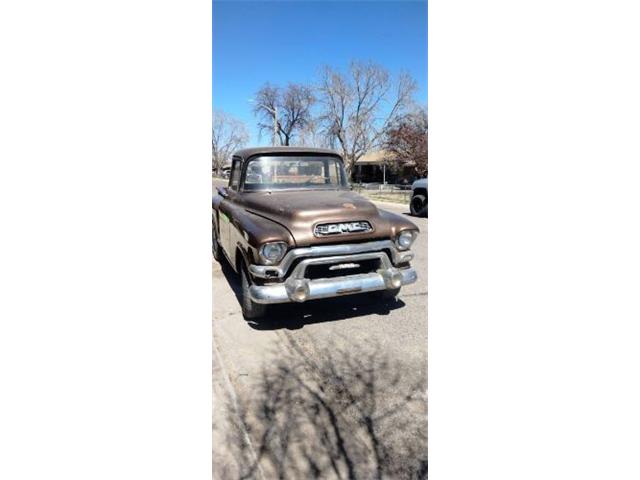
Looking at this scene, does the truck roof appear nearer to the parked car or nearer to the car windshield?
the car windshield

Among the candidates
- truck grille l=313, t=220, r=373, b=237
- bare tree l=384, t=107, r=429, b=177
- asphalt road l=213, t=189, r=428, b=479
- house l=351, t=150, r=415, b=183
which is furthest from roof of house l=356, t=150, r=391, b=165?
asphalt road l=213, t=189, r=428, b=479

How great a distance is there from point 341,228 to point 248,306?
0.88m

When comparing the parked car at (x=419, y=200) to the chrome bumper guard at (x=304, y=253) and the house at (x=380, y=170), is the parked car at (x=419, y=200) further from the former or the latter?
the house at (x=380, y=170)

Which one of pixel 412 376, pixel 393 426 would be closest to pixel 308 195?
pixel 412 376

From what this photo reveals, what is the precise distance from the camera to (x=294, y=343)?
249 centimetres

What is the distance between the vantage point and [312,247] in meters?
2.53

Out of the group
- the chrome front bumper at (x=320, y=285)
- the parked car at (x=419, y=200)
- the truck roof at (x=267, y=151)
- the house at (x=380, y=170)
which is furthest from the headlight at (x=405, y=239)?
the house at (x=380, y=170)

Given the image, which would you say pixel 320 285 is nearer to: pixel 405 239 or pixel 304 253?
pixel 304 253

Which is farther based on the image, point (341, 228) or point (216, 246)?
point (216, 246)

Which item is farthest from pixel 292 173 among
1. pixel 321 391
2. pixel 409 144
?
pixel 409 144

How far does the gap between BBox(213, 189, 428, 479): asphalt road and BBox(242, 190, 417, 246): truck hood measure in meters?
0.63

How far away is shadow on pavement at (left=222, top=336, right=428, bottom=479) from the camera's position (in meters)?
1.51
